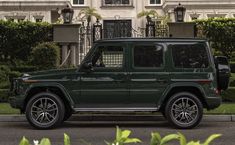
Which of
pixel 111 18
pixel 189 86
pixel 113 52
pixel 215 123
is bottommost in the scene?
pixel 215 123

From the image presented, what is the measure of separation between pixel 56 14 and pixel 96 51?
27.1m

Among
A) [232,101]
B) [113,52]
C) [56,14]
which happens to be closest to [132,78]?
[113,52]

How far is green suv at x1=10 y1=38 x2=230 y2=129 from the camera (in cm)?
1183

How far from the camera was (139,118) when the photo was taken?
13820mm

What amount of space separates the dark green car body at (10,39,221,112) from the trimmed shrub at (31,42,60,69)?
10.4 meters

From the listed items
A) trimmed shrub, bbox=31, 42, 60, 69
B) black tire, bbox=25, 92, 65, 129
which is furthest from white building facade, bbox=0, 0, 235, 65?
black tire, bbox=25, 92, 65, 129

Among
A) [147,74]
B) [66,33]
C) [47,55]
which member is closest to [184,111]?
[147,74]

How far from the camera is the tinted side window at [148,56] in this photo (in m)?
12.0

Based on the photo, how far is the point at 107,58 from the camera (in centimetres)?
1205

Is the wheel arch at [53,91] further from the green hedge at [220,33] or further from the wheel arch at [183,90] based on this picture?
the green hedge at [220,33]

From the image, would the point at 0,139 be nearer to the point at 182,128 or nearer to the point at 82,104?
the point at 82,104

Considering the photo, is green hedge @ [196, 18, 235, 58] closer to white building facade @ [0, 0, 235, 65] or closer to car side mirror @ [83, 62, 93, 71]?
white building facade @ [0, 0, 235, 65]

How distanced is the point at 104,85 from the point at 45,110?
4.73 ft

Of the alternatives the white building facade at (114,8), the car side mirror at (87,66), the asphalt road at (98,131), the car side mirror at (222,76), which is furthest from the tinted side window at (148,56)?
the white building facade at (114,8)
